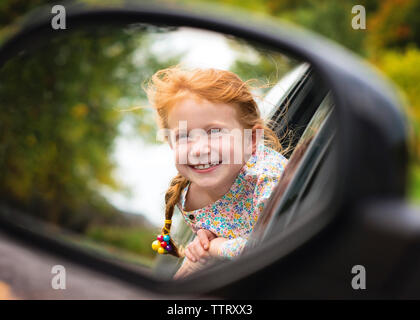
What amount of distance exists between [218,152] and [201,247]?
358 mm

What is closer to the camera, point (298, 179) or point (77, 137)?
point (298, 179)

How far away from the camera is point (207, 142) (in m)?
1.85

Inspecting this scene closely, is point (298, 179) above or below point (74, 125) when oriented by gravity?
below

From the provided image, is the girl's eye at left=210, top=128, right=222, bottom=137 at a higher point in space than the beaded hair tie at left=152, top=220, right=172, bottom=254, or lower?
higher

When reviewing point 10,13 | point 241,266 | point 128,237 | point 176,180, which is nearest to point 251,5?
point 10,13

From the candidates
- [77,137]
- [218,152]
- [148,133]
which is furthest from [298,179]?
[77,137]

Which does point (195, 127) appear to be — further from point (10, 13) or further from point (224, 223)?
point (10, 13)

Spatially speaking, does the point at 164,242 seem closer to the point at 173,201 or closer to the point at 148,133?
the point at 173,201

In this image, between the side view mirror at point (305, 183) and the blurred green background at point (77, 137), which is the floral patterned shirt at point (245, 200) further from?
the blurred green background at point (77, 137)

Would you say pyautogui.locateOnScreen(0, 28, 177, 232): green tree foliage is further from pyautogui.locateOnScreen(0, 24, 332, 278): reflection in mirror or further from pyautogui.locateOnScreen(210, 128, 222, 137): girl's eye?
pyautogui.locateOnScreen(210, 128, 222, 137): girl's eye

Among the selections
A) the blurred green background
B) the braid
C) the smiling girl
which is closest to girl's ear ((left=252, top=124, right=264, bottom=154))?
the smiling girl

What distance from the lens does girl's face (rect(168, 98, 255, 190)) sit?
6.04ft

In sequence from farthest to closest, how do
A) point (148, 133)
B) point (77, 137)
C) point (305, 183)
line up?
point (77, 137) → point (148, 133) → point (305, 183)

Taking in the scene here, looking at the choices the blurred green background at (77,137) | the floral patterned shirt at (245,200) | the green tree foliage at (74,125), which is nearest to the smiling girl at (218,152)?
the floral patterned shirt at (245,200)
